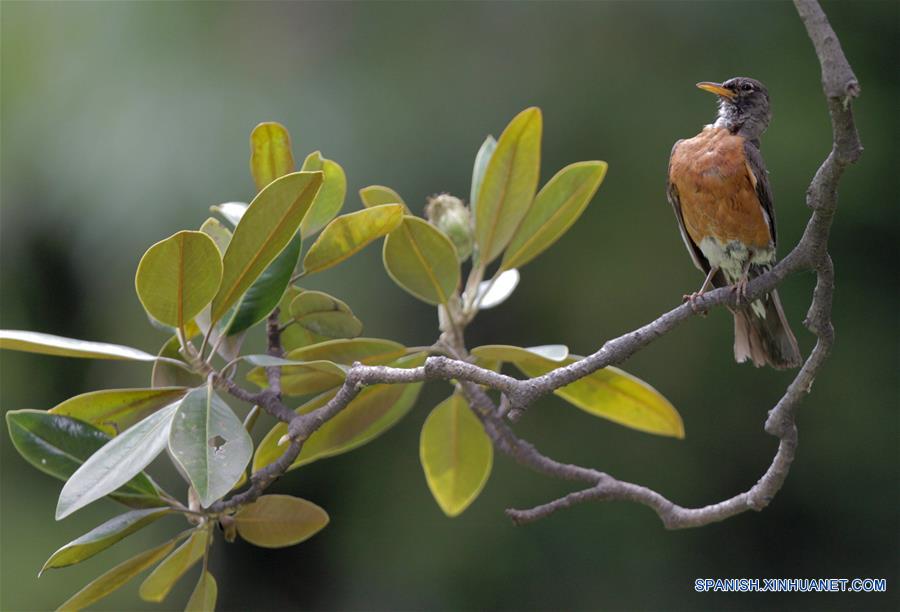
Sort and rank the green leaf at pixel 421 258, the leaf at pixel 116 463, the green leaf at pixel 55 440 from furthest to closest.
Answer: the green leaf at pixel 421 258 → the green leaf at pixel 55 440 → the leaf at pixel 116 463

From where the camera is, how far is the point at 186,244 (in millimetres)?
1498

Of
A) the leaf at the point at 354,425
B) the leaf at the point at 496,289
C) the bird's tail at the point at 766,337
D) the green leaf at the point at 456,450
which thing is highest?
the leaf at the point at 496,289

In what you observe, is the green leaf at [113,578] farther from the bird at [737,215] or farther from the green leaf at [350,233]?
the bird at [737,215]

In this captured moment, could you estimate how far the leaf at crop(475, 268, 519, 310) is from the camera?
80.9 inches

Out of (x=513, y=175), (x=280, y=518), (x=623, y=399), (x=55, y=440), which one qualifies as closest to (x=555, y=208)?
(x=513, y=175)

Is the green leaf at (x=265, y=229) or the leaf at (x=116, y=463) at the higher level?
the green leaf at (x=265, y=229)

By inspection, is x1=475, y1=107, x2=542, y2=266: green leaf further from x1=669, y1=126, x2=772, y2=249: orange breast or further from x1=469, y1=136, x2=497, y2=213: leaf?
x1=669, y1=126, x2=772, y2=249: orange breast

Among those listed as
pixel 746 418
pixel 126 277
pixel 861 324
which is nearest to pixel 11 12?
pixel 126 277

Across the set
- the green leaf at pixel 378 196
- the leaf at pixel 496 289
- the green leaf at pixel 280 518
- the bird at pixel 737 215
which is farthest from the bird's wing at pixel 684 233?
the green leaf at pixel 280 518

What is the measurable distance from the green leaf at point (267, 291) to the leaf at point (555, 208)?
0.48m

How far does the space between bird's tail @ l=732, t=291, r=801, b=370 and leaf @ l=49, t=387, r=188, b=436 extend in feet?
4.32

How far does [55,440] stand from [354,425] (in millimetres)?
571

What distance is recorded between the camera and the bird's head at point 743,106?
2521 mm

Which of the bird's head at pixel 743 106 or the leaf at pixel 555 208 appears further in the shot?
the bird's head at pixel 743 106
